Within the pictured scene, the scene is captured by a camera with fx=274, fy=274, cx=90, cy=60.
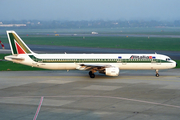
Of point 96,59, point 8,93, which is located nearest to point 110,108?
point 8,93

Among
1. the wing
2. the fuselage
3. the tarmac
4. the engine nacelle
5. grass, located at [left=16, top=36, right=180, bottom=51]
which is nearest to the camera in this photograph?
the tarmac

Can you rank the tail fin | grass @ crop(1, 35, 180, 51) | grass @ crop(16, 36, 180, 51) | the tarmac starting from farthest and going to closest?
1. grass @ crop(1, 35, 180, 51)
2. grass @ crop(16, 36, 180, 51)
3. the tail fin
4. the tarmac

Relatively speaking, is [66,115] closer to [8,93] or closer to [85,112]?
[85,112]

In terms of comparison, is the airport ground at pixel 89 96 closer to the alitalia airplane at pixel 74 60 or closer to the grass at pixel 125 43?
the alitalia airplane at pixel 74 60

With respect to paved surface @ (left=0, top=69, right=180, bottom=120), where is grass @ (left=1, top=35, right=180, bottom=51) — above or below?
above

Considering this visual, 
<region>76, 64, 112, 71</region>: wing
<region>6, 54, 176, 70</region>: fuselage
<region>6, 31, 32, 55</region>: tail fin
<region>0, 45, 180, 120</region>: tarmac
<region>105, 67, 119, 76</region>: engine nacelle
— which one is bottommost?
<region>0, 45, 180, 120</region>: tarmac

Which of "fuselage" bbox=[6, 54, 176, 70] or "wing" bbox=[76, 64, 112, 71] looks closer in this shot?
"wing" bbox=[76, 64, 112, 71]

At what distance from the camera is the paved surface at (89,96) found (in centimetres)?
2761

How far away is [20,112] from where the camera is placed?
28453 millimetres

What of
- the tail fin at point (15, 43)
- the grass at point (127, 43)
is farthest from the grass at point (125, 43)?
the tail fin at point (15, 43)

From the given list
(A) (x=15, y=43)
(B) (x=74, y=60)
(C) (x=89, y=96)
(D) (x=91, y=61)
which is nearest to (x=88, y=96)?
(C) (x=89, y=96)

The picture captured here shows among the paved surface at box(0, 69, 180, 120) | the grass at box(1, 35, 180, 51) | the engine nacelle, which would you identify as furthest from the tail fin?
the grass at box(1, 35, 180, 51)

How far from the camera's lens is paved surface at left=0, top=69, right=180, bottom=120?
90.6ft

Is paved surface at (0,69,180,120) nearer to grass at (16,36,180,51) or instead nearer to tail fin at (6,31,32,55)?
tail fin at (6,31,32,55)
